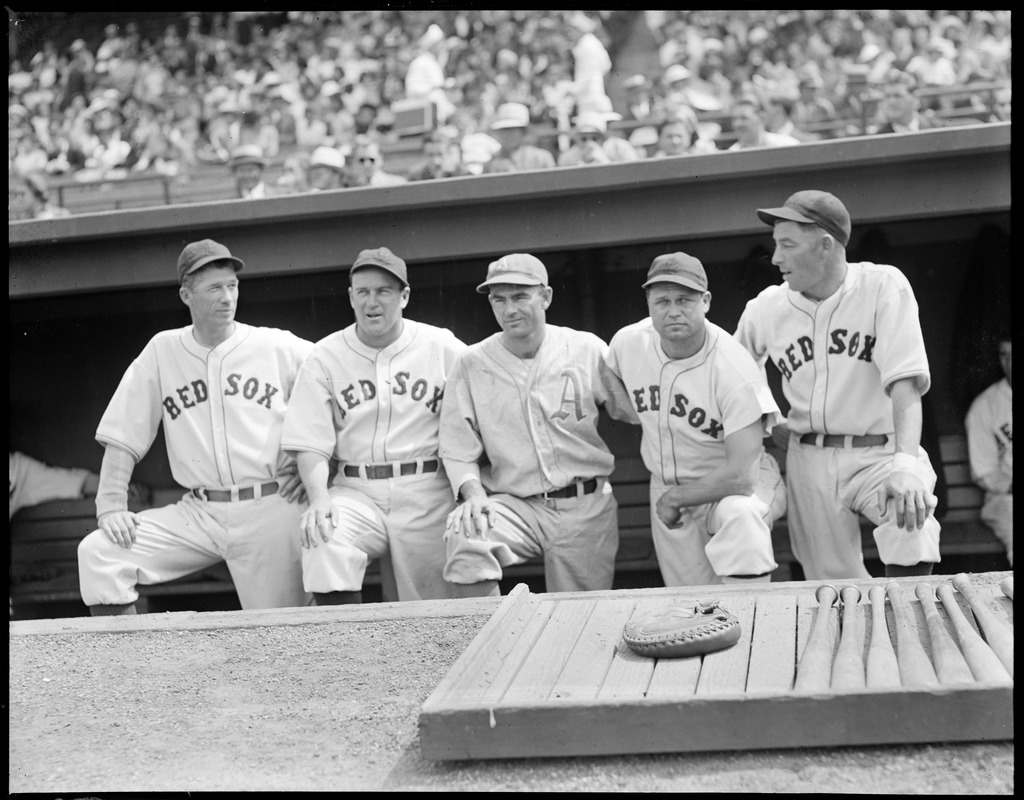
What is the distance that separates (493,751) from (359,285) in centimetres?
203

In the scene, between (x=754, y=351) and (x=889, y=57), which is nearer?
(x=754, y=351)

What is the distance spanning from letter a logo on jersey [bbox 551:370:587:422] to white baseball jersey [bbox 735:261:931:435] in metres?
0.65

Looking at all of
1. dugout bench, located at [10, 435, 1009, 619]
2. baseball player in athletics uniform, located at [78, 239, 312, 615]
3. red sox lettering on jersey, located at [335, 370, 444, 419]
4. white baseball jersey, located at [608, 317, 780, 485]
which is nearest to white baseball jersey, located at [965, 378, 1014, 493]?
dugout bench, located at [10, 435, 1009, 619]

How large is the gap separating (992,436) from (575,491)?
1.67 meters

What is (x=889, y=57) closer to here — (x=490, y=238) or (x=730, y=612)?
(x=490, y=238)

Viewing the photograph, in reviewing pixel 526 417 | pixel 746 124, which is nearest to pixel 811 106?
pixel 746 124

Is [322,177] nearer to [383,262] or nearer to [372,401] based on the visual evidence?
[383,262]

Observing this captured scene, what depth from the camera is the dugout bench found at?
4.08m

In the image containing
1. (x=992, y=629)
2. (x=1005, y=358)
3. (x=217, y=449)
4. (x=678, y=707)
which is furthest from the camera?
(x=1005, y=358)

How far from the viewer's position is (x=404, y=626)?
9.30ft

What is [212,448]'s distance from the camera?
3666mm

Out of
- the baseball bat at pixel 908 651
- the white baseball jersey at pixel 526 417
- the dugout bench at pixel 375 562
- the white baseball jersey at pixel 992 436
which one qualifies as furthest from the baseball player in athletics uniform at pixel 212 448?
the white baseball jersey at pixel 992 436

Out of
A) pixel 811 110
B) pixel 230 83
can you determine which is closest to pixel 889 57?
pixel 811 110

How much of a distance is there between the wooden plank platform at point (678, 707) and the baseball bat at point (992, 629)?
53mm
